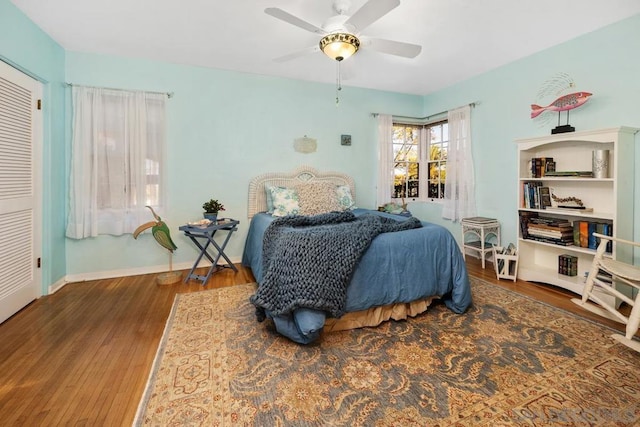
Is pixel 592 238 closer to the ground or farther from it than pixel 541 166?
closer to the ground

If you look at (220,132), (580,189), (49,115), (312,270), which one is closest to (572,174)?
(580,189)

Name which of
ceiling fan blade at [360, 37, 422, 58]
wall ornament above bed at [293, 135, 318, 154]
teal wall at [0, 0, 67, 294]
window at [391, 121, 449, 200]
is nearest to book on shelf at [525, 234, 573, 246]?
window at [391, 121, 449, 200]

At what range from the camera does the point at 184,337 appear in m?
2.03

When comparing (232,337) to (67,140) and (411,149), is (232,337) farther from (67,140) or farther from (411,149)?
(411,149)

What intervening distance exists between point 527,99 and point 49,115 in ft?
16.1

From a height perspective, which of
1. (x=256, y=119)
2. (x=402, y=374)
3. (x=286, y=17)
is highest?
(x=286, y=17)

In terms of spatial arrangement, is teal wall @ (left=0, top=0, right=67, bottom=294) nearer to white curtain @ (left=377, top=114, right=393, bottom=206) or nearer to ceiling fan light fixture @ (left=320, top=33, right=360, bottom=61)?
ceiling fan light fixture @ (left=320, top=33, right=360, bottom=61)

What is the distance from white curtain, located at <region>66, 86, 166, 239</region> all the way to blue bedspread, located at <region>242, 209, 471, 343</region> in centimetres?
242

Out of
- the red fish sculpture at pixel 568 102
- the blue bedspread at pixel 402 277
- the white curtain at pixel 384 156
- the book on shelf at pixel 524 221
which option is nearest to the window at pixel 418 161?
the white curtain at pixel 384 156

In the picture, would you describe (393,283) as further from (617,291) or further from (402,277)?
(617,291)

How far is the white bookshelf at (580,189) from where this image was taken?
247cm

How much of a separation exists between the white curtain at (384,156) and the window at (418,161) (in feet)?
0.65

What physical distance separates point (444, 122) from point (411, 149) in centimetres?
62

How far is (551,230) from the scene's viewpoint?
295cm
